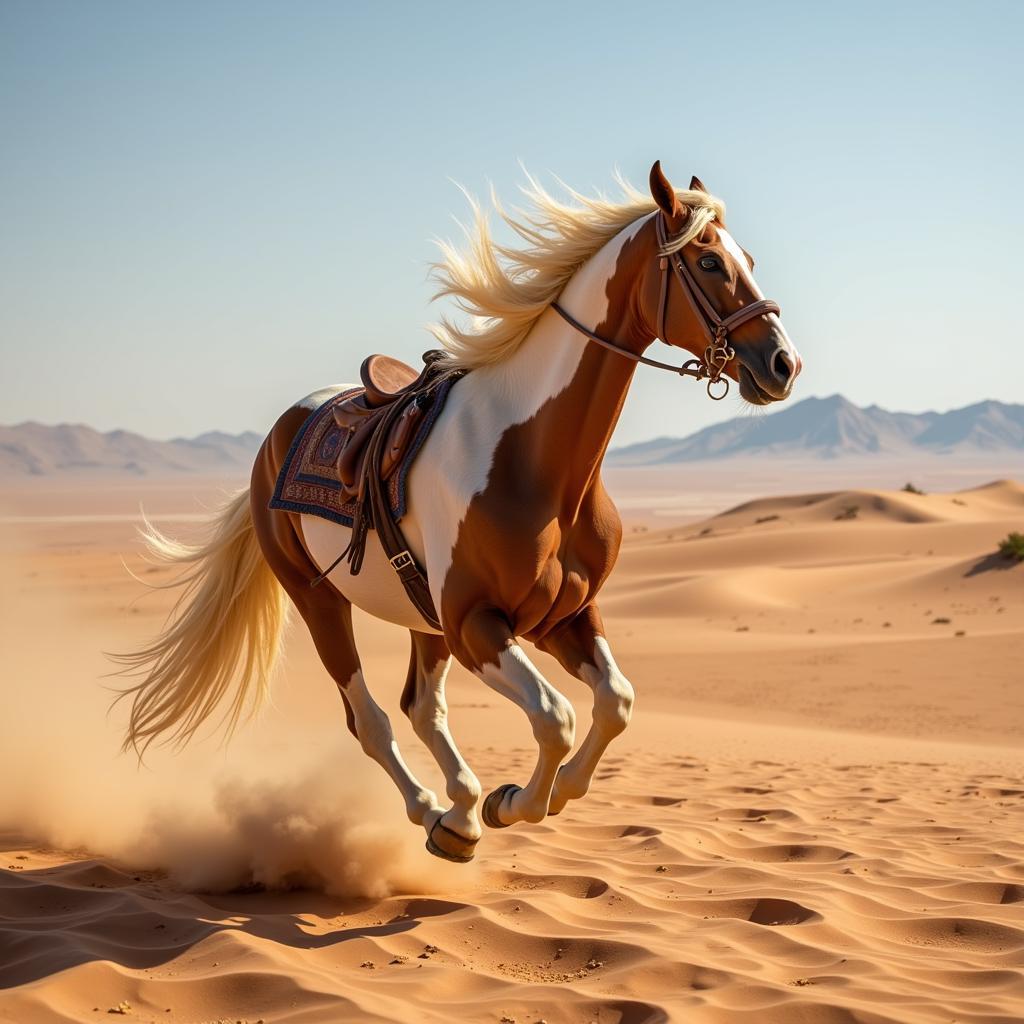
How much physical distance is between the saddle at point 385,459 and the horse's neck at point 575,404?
0.56 meters

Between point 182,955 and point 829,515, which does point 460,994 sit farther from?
point 829,515

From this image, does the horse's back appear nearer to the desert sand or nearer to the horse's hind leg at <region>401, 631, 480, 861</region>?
the horse's hind leg at <region>401, 631, 480, 861</region>

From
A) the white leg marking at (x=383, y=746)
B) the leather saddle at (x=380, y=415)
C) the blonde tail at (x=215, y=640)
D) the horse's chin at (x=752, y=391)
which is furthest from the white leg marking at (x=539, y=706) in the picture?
the blonde tail at (x=215, y=640)

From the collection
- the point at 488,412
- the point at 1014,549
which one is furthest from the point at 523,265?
the point at 1014,549

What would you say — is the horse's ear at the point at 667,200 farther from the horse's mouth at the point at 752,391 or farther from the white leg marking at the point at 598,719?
the white leg marking at the point at 598,719

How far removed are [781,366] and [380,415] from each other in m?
2.00

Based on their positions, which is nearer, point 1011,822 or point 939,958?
point 939,958

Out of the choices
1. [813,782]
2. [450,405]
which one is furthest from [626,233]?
[813,782]

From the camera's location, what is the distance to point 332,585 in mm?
6020

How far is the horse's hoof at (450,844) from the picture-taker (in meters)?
4.94

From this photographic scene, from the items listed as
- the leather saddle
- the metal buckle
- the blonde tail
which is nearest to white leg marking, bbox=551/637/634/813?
the metal buckle

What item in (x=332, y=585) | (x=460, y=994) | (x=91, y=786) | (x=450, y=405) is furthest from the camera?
(x=91, y=786)

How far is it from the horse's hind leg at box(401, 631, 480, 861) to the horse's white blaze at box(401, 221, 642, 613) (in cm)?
76

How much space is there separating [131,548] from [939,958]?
4632 centimetres
